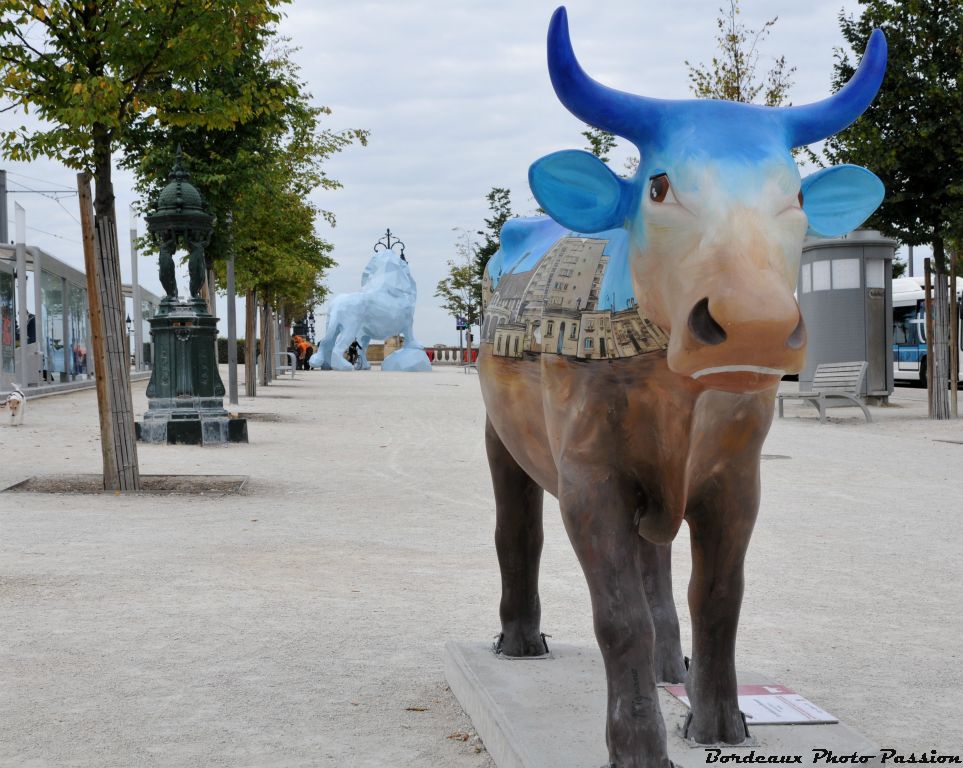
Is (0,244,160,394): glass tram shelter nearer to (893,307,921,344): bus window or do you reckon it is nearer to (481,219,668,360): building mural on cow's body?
(481,219,668,360): building mural on cow's body

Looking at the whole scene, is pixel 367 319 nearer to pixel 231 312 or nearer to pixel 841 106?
pixel 231 312

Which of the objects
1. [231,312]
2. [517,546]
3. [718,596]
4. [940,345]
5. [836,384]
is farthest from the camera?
[231,312]

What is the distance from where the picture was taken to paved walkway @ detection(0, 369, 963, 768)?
3.83 m

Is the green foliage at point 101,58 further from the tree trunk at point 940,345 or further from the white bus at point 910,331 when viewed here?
the white bus at point 910,331

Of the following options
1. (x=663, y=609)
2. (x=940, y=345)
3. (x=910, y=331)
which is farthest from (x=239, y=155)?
(x=910, y=331)

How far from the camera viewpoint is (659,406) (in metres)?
2.85

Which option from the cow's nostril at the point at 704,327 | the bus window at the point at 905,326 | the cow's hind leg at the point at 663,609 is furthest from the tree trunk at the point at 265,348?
the cow's nostril at the point at 704,327

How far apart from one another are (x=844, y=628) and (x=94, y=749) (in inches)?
129

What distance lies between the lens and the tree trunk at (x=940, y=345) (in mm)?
17531

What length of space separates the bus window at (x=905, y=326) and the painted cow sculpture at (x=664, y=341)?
30.8 meters

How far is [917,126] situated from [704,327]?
16238mm

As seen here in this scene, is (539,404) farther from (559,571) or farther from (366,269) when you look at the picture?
(366,269)

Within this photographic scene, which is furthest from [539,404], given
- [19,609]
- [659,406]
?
[19,609]

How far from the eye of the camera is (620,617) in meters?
2.92
